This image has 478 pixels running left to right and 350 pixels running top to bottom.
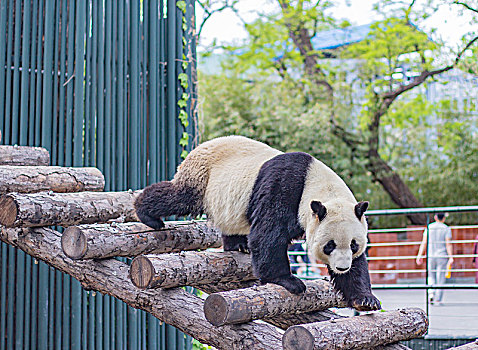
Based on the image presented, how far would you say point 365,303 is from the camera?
3260 mm

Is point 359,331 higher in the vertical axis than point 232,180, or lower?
lower

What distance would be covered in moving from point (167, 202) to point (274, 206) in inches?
36.0

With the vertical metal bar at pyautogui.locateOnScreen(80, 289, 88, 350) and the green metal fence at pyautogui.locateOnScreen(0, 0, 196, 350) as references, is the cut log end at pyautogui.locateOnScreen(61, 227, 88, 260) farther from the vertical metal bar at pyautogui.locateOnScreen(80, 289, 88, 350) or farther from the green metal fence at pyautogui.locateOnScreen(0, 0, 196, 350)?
the vertical metal bar at pyautogui.locateOnScreen(80, 289, 88, 350)

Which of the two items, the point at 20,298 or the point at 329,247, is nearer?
the point at 329,247

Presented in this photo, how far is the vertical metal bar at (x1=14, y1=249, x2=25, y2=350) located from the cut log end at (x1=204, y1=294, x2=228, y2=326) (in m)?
2.59

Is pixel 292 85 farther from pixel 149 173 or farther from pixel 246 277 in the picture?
pixel 246 277

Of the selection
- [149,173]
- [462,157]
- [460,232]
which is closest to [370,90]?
[462,157]

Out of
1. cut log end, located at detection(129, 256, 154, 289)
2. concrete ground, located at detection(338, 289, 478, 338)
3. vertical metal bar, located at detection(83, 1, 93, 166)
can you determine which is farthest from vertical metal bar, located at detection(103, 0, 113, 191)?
concrete ground, located at detection(338, 289, 478, 338)

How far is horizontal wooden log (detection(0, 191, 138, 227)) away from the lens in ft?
12.1

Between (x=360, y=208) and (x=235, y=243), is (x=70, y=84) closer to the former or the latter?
→ (x=235, y=243)

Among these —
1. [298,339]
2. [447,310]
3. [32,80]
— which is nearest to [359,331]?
[298,339]

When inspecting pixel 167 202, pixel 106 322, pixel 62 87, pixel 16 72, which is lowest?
pixel 106 322

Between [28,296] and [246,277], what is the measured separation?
2.18 m

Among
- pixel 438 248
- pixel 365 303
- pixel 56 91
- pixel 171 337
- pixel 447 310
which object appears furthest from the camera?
pixel 438 248
